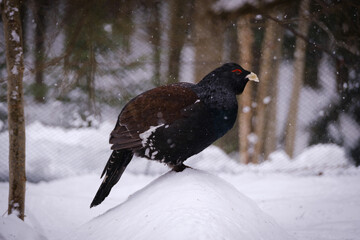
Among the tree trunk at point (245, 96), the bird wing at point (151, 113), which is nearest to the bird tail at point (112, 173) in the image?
the bird wing at point (151, 113)

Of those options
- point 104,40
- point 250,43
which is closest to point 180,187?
point 104,40

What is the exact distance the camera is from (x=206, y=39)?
4.32 metres

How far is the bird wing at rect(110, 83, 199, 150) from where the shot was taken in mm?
2133

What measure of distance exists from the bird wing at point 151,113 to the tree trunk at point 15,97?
944 millimetres

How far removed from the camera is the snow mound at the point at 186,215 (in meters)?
1.48

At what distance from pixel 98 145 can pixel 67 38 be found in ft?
6.99

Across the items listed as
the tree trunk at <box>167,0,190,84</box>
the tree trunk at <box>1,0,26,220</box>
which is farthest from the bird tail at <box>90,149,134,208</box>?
the tree trunk at <box>167,0,190,84</box>

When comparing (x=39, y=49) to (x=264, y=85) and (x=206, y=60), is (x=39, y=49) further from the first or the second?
(x=264, y=85)

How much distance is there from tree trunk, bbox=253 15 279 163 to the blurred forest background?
2 centimetres

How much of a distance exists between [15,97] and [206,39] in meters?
2.57

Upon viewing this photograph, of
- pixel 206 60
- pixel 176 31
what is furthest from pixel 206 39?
pixel 176 31

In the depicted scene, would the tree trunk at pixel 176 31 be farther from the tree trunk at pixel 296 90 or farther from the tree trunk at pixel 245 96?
the tree trunk at pixel 296 90

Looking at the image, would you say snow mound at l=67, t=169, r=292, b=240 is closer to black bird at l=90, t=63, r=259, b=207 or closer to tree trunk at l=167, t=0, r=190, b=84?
black bird at l=90, t=63, r=259, b=207

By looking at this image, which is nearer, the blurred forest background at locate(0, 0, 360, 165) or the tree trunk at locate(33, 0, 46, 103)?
the tree trunk at locate(33, 0, 46, 103)
